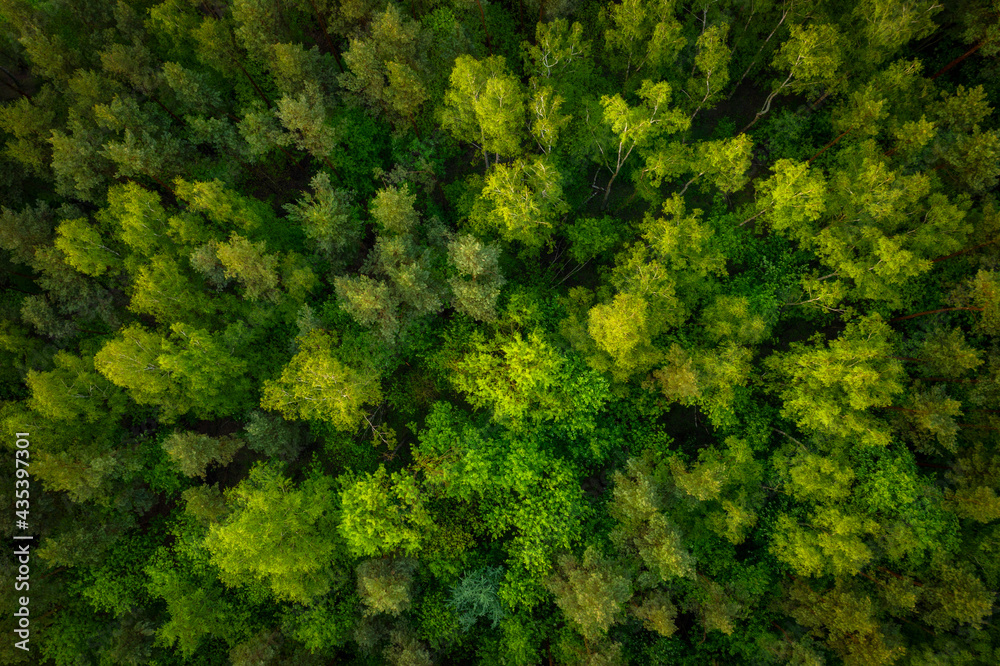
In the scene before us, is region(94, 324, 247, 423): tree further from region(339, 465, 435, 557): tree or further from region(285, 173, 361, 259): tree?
region(339, 465, 435, 557): tree

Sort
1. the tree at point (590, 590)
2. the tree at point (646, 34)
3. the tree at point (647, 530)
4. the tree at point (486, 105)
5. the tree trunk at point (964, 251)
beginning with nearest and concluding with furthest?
the tree at point (590, 590)
the tree at point (647, 530)
the tree at point (486, 105)
the tree at point (646, 34)
the tree trunk at point (964, 251)

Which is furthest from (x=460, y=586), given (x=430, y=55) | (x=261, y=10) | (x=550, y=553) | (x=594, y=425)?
(x=261, y=10)

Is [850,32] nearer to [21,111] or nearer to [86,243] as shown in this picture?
[86,243]

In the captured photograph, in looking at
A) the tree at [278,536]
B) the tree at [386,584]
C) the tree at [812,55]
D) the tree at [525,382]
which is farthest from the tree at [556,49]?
the tree at [386,584]

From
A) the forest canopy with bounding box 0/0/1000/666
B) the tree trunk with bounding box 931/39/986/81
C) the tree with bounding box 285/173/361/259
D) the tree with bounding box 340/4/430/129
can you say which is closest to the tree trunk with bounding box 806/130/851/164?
the forest canopy with bounding box 0/0/1000/666

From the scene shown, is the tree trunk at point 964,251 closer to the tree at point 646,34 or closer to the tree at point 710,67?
the tree at point 710,67

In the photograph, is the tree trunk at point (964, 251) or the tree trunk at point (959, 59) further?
the tree trunk at point (959, 59)
